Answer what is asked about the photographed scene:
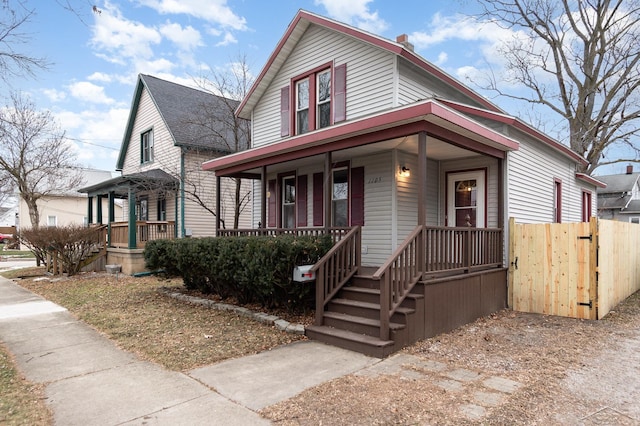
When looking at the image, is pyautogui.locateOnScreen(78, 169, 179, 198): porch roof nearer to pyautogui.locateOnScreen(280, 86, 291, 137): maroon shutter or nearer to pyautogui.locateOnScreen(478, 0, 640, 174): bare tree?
pyautogui.locateOnScreen(280, 86, 291, 137): maroon shutter

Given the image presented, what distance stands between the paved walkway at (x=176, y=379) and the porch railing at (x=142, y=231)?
824 centimetres

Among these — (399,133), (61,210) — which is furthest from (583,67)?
(61,210)

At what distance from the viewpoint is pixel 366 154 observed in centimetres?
872

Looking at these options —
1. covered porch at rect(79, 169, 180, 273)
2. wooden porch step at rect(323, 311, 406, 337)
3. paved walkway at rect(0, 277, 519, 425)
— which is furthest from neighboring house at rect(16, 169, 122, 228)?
wooden porch step at rect(323, 311, 406, 337)

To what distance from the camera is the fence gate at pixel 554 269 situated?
7.11 m

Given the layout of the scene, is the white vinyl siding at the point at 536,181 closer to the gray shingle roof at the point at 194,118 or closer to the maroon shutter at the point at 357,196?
the maroon shutter at the point at 357,196

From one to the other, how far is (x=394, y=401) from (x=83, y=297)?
8.48m

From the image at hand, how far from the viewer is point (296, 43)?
34.0ft

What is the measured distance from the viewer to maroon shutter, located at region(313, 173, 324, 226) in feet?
32.0

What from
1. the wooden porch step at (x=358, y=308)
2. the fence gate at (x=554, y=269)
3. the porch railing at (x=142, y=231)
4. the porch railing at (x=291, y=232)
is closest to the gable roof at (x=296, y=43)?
the fence gate at (x=554, y=269)

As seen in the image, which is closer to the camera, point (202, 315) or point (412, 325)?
point (412, 325)

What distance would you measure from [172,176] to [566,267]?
13228mm

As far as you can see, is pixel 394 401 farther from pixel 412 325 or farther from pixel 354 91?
pixel 354 91

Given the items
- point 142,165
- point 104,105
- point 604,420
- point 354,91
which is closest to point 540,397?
point 604,420
